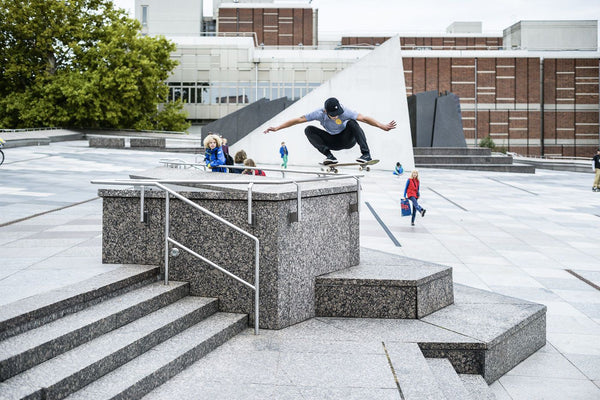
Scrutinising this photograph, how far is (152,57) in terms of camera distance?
46.9 metres

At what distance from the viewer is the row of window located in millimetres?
58000

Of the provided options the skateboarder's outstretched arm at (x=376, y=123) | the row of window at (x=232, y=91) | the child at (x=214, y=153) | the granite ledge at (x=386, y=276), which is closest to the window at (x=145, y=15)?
the row of window at (x=232, y=91)

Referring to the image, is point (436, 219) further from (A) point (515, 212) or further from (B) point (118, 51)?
(B) point (118, 51)

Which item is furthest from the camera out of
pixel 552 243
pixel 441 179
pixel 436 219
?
pixel 441 179

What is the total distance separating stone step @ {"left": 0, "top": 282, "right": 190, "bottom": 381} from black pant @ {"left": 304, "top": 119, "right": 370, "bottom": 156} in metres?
14.8

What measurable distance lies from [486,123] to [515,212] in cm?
4883

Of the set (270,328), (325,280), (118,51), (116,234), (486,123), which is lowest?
(270,328)

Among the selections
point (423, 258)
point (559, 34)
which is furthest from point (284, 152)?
point (559, 34)

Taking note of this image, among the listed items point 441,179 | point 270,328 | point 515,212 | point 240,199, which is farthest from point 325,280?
point 441,179

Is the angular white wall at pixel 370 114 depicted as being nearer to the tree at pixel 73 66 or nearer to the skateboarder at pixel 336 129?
the skateboarder at pixel 336 129

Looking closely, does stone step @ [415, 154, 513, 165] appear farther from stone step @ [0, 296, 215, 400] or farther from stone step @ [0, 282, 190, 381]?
stone step @ [0, 296, 215, 400]

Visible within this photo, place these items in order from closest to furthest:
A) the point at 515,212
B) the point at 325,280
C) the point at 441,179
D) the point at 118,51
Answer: the point at 325,280 < the point at 515,212 < the point at 441,179 < the point at 118,51

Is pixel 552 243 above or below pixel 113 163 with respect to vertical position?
below

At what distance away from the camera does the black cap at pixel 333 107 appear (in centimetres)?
1748
